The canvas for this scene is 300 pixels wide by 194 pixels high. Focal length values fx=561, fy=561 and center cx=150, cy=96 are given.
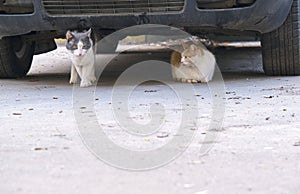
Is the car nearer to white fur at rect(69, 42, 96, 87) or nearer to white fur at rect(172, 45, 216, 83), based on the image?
white fur at rect(69, 42, 96, 87)

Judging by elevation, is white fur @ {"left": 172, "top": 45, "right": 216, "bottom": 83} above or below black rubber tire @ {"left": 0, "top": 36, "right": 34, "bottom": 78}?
below

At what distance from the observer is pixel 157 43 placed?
9.34 meters

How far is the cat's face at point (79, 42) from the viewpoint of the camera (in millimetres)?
3928

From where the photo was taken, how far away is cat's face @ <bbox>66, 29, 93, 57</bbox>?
12.9ft

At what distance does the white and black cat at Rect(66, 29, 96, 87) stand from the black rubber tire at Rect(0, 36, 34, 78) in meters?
0.55

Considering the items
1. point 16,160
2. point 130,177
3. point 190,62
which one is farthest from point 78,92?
point 130,177

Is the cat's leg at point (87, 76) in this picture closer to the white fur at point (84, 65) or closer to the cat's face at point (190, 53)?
the white fur at point (84, 65)

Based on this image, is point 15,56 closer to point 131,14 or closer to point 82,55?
point 82,55

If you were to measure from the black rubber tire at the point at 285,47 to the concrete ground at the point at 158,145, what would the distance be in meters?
0.42

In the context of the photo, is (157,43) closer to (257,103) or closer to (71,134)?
(257,103)

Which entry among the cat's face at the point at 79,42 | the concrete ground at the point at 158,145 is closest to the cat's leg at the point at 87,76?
the cat's face at the point at 79,42

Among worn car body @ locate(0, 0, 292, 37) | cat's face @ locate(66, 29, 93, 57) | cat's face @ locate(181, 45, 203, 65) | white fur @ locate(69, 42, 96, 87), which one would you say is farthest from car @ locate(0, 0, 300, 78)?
cat's face @ locate(181, 45, 203, 65)

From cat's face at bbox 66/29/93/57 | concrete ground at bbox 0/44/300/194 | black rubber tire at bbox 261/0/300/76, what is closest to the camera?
concrete ground at bbox 0/44/300/194

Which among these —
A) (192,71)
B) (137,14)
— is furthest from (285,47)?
(137,14)
